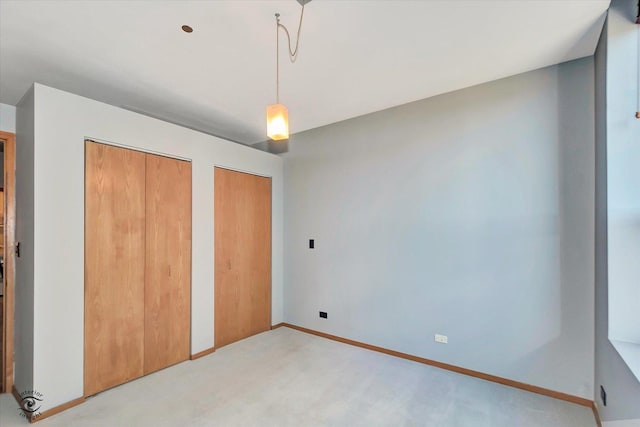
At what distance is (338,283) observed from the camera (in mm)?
3699

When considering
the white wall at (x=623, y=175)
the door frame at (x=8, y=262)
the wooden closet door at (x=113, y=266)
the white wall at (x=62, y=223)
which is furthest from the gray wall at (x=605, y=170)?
the door frame at (x=8, y=262)

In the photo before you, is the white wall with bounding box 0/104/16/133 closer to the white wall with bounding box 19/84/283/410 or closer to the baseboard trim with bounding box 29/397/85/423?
the white wall with bounding box 19/84/283/410

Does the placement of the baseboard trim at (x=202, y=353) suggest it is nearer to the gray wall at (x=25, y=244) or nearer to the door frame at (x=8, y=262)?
the gray wall at (x=25, y=244)

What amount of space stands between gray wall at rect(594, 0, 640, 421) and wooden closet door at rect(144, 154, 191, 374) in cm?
343

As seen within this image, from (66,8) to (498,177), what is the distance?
335 centimetres

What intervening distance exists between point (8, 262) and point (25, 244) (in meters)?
0.56

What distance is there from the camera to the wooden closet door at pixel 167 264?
284 cm

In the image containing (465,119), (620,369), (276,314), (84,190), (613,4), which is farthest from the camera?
(276,314)

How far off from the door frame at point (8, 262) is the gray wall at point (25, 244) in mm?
84

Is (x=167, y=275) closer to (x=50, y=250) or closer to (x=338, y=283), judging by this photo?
(x=50, y=250)

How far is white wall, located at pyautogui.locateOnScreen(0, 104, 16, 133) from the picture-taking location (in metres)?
2.66

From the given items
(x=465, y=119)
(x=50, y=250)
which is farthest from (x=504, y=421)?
(x=50, y=250)

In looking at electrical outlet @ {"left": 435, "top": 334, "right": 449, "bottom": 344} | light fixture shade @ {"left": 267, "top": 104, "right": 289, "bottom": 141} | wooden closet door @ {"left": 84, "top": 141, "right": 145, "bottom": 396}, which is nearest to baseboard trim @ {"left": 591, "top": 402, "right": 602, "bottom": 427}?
electrical outlet @ {"left": 435, "top": 334, "right": 449, "bottom": 344}

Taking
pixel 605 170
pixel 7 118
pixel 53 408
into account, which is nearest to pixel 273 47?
pixel 605 170
